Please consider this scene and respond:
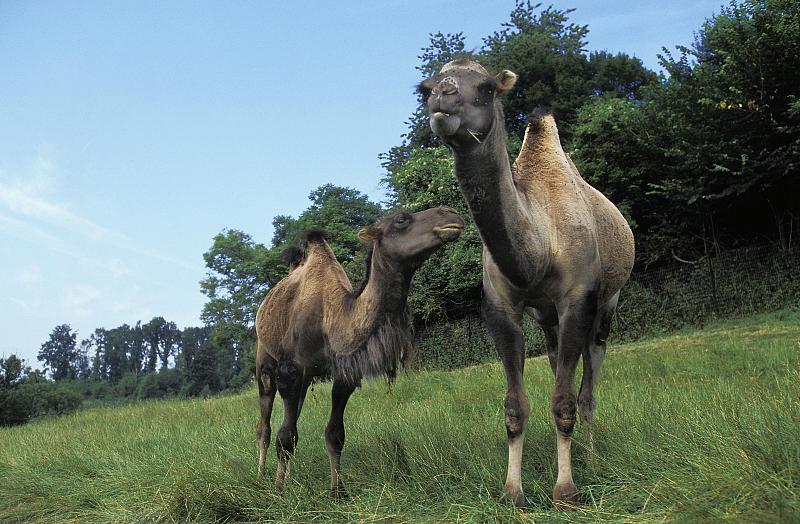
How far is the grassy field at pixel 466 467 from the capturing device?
3.19 m

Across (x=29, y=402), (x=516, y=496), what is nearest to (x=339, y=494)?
(x=516, y=496)

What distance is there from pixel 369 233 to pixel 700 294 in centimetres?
1605

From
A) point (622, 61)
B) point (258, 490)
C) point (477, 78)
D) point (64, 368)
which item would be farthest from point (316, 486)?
point (64, 368)

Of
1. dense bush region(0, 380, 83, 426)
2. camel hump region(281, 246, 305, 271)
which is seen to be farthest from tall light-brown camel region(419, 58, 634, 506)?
dense bush region(0, 380, 83, 426)

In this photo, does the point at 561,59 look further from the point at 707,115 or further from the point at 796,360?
the point at 796,360

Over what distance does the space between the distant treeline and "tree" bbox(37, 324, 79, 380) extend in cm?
9318

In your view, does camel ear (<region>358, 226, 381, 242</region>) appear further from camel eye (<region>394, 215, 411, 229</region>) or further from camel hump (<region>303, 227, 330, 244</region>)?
camel hump (<region>303, 227, 330, 244</region>)

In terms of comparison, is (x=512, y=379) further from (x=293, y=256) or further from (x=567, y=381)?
(x=293, y=256)

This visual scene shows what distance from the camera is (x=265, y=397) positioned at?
23.8 ft

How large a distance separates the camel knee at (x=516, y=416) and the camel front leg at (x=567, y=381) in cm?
19

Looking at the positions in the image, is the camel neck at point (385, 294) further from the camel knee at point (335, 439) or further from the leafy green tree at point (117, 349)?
the leafy green tree at point (117, 349)

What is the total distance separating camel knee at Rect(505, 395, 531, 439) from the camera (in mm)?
4000

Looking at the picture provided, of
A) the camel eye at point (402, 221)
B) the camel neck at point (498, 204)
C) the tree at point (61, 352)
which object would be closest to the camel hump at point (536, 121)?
the camel eye at point (402, 221)

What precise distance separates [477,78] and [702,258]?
57.9 ft
